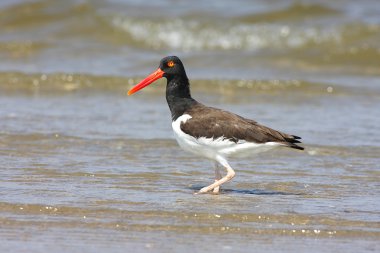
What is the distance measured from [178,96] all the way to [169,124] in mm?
3115

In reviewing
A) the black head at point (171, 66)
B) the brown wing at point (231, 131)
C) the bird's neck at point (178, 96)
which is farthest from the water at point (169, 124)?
the black head at point (171, 66)

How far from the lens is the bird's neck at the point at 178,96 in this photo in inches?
302

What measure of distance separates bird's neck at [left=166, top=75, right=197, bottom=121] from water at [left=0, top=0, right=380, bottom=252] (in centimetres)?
74

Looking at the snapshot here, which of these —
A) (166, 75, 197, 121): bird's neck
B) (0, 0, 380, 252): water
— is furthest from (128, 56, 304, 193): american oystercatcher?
(0, 0, 380, 252): water

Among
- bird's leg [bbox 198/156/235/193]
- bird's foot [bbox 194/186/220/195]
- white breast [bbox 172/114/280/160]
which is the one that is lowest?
bird's foot [bbox 194/186/220/195]

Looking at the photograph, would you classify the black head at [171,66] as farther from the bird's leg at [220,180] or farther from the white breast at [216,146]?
the bird's leg at [220,180]

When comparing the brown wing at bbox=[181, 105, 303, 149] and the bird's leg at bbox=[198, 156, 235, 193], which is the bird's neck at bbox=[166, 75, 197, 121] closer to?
the brown wing at bbox=[181, 105, 303, 149]

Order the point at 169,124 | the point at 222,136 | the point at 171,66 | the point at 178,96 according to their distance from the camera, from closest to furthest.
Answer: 1. the point at 222,136
2. the point at 178,96
3. the point at 171,66
4. the point at 169,124

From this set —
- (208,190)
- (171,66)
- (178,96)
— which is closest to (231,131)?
(208,190)

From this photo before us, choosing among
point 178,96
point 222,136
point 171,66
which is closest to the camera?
point 222,136

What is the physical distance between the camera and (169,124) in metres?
10.9

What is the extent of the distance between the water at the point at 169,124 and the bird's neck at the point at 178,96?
74 centimetres

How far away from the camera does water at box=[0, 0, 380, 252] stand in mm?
5887

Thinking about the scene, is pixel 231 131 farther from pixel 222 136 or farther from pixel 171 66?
pixel 171 66
